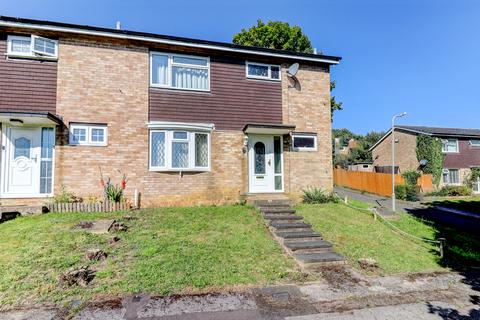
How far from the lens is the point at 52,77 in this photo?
9555 mm

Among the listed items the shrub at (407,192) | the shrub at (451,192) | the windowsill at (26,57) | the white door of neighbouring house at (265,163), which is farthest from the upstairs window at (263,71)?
the shrub at (451,192)

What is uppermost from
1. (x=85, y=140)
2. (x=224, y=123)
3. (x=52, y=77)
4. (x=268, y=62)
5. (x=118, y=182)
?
(x=268, y=62)

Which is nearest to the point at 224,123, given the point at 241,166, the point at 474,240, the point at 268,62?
the point at 241,166

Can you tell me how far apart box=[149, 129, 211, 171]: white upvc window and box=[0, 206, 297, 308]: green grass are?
8.09 ft

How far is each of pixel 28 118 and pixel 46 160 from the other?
157cm

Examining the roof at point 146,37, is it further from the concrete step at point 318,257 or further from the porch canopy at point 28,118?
the concrete step at point 318,257

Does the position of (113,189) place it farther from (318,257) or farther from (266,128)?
(318,257)

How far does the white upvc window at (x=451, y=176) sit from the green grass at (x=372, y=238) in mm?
17817

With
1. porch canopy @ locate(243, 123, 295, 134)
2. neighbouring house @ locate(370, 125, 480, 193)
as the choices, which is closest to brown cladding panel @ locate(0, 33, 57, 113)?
porch canopy @ locate(243, 123, 295, 134)

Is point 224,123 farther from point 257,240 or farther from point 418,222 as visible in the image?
point 418,222

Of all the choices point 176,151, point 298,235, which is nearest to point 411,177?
point 298,235

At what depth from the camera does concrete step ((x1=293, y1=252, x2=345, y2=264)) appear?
615 cm

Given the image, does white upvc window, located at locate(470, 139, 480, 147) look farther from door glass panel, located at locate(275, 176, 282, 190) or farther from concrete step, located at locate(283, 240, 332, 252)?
concrete step, located at locate(283, 240, 332, 252)

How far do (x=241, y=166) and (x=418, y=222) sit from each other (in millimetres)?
7523
